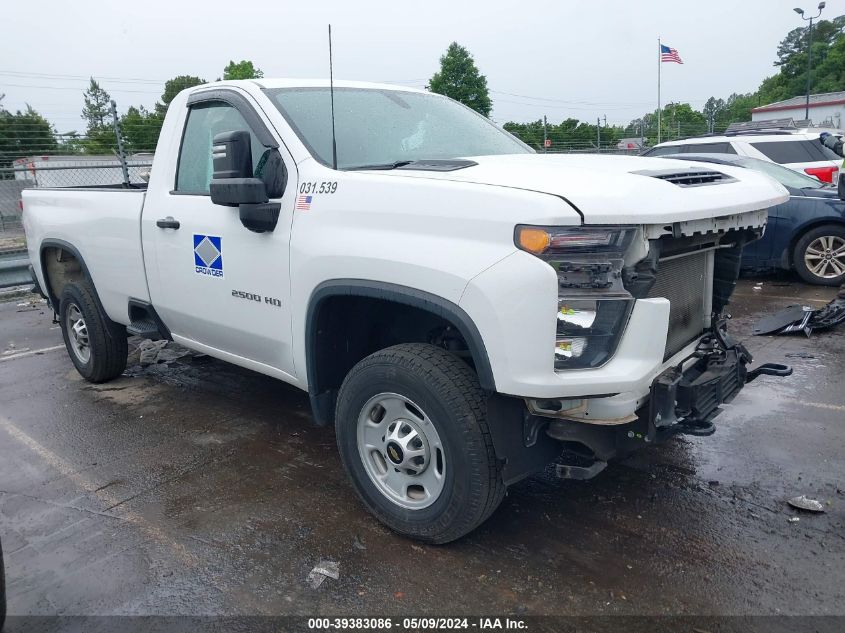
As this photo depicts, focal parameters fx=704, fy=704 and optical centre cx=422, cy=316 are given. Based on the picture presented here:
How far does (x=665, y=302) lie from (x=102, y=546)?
111 inches

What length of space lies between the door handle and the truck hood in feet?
5.56

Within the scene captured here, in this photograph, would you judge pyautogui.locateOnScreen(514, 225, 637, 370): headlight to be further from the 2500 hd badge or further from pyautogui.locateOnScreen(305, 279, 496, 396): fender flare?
the 2500 hd badge

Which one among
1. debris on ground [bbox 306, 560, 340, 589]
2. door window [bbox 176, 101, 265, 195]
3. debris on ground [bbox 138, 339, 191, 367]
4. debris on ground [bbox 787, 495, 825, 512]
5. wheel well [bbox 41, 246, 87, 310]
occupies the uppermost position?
door window [bbox 176, 101, 265, 195]

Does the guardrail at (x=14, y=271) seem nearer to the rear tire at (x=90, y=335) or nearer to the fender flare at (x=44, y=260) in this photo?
the fender flare at (x=44, y=260)

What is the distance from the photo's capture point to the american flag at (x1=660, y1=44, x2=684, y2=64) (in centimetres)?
2636

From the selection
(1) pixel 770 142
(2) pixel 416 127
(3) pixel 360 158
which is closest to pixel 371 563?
(3) pixel 360 158

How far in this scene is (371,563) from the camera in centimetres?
315

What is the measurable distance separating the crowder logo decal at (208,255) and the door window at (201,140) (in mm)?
313

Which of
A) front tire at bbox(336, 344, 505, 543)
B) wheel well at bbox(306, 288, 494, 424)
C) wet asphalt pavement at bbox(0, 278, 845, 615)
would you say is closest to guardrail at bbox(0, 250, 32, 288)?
wet asphalt pavement at bbox(0, 278, 845, 615)

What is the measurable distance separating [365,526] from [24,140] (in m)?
15.3

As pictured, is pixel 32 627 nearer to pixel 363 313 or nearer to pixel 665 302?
pixel 363 313

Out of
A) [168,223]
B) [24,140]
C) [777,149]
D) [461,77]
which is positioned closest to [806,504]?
[168,223]

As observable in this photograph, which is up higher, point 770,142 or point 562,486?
point 770,142

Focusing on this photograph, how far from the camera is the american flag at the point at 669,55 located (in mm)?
26359
